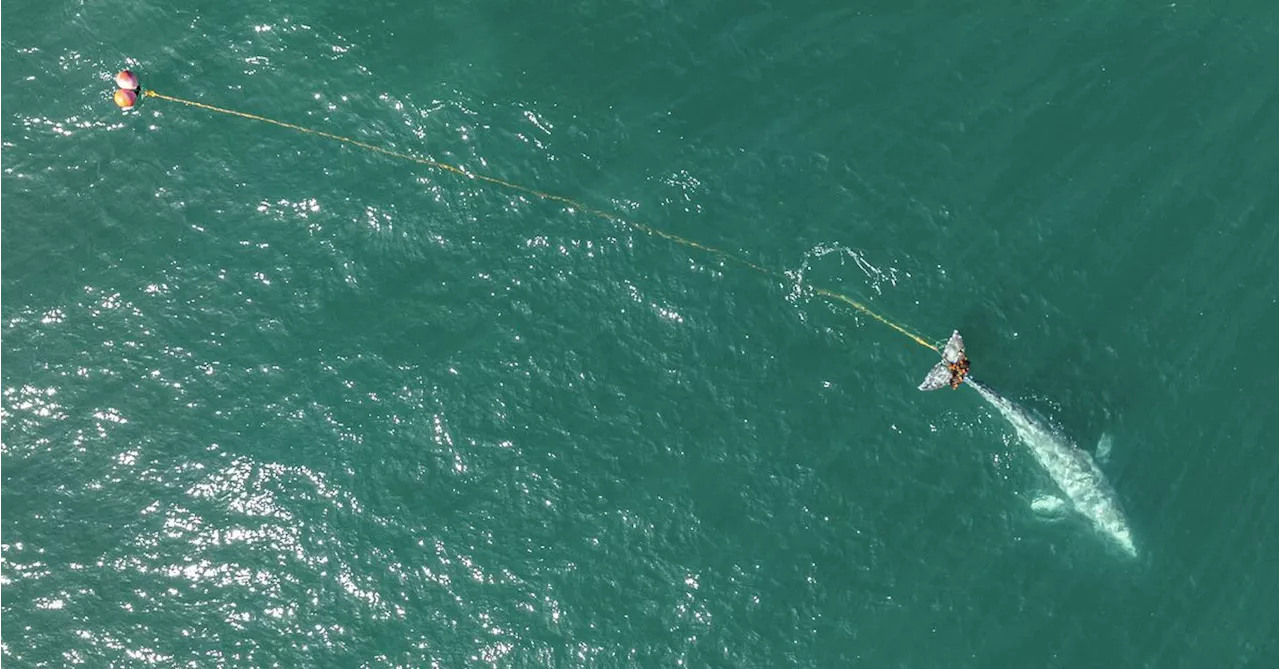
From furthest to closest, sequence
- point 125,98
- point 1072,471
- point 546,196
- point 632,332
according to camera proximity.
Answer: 1. point 546,196
2. point 125,98
3. point 632,332
4. point 1072,471

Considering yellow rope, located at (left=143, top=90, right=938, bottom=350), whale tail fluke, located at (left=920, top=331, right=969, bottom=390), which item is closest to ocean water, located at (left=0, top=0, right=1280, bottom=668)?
yellow rope, located at (left=143, top=90, right=938, bottom=350)

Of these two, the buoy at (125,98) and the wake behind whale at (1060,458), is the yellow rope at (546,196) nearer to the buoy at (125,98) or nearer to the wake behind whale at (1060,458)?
the buoy at (125,98)

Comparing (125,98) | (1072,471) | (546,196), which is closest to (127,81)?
(125,98)

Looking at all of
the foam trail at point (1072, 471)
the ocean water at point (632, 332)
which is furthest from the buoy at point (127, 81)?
the foam trail at point (1072, 471)

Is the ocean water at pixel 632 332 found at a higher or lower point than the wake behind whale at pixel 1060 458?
higher

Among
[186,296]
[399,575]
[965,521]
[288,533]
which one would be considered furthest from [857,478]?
[186,296]

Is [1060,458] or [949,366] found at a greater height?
[949,366]

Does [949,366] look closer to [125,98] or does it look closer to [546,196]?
[546,196]
